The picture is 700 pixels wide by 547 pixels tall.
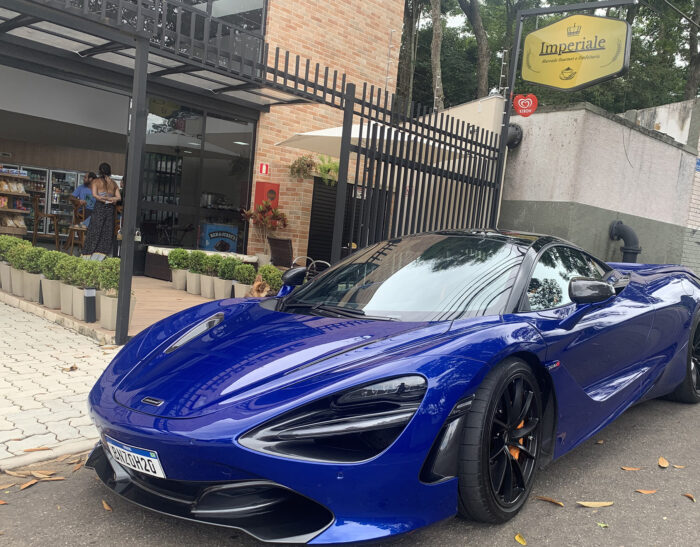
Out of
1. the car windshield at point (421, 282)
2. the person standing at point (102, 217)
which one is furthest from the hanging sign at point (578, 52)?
the person standing at point (102, 217)

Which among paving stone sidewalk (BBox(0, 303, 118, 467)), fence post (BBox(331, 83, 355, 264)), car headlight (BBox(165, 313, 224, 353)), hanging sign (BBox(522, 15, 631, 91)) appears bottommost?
paving stone sidewalk (BBox(0, 303, 118, 467))

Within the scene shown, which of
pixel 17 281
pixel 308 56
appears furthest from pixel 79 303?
pixel 308 56

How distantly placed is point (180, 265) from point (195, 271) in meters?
0.34

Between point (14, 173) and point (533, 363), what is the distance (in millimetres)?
15237

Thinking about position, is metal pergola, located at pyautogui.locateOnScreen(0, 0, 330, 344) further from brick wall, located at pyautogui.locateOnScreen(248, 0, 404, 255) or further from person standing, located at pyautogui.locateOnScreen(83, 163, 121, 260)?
person standing, located at pyautogui.locateOnScreen(83, 163, 121, 260)

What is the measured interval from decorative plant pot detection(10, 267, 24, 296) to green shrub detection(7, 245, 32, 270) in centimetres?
6

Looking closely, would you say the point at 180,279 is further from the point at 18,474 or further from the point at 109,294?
the point at 18,474

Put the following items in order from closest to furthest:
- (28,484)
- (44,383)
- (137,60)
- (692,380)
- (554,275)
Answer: (28,484) < (554,275) < (44,383) < (692,380) < (137,60)

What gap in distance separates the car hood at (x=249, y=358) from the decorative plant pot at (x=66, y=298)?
397cm

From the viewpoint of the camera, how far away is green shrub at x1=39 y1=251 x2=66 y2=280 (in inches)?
255

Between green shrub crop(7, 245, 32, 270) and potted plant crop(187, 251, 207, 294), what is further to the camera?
potted plant crop(187, 251, 207, 294)

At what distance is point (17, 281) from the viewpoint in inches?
285

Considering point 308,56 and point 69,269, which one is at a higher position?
point 308,56

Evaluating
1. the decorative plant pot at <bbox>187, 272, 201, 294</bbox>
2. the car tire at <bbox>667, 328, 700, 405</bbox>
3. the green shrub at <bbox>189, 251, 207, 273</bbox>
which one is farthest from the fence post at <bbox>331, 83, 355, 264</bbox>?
the car tire at <bbox>667, 328, 700, 405</bbox>
